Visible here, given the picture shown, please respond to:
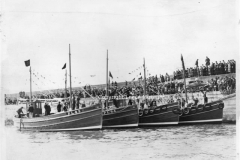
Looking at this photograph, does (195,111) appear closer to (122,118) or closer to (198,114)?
(198,114)

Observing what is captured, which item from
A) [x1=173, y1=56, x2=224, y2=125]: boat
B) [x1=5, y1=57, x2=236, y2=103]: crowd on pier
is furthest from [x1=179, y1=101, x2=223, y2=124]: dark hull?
[x1=5, y1=57, x2=236, y2=103]: crowd on pier

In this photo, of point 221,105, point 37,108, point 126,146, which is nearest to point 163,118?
point 221,105

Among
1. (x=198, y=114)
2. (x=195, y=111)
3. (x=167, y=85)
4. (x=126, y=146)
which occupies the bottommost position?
(x=126, y=146)

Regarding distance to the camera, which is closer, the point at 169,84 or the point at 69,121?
the point at 69,121

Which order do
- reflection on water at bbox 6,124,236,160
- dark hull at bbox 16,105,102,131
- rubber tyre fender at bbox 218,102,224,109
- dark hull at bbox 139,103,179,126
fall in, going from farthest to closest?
dark hull at bbox 139,103,179,126
dark hull at bbox 16,105,102,131
rubber tyre fender at bbox 218,102,224,109
reflection on water at bbox 6,124,236,160

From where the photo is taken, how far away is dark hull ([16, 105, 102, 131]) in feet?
37.7

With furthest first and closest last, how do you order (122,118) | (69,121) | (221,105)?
(122,118), (69,121), (221,105)

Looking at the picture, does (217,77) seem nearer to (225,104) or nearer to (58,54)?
(225,104)

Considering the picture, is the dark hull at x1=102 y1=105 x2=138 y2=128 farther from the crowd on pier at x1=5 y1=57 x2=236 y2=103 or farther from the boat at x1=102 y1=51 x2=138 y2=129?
the crowd on pier at x1=5 y1=57 x2=236 y2=103

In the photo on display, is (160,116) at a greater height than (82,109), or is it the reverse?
(82,109)

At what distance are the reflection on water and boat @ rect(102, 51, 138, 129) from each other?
3.39 feet

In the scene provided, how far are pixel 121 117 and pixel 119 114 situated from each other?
11 cm

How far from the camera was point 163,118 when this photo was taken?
12000 mm

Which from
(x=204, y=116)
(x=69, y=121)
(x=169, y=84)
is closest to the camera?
(x=69, y=121)
